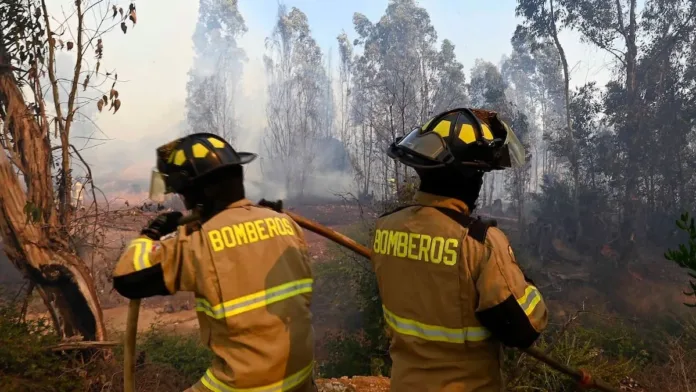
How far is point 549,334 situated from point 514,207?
71.7 feet

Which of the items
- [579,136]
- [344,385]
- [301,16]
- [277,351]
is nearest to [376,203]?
[344,385]

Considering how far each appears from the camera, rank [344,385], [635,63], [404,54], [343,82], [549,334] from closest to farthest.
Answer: [344,385], [549,334], [635,63], [404,54], [343,82]

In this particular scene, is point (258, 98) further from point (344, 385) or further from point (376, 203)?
point (344, 385)

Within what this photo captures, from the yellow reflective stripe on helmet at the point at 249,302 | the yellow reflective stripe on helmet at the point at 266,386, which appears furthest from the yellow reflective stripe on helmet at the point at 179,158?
the yellow reflective stripe on helmet at the point at 266,386

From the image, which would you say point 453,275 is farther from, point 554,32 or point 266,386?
point 554,32

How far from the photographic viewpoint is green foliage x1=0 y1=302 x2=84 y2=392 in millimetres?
3686

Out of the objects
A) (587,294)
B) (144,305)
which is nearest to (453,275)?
(144,305)

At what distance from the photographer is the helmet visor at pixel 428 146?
1.61 metres

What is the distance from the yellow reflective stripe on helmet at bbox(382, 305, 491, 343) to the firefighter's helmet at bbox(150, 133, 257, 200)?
98 cm

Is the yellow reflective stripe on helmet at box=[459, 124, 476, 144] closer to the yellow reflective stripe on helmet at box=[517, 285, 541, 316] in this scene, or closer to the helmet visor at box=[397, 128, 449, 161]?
the helmet visor at box=[397, 128, 449, 161]

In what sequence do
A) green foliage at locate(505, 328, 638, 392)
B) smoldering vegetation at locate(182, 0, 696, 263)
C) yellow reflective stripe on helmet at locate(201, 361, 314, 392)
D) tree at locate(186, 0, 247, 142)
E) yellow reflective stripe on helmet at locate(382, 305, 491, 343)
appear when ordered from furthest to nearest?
tree at locate(186, 0, 247, 142), smoldering vegetation at locate(182, 0, 696, 263), green foliage at locate(505, 328, 638, 392), yellow reflective stripe on helmet at locate(201, 361, 314, 392), yellow reflective stripe on helmet at locate(382, 305, 491, 343)

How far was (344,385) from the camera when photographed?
5098 mm

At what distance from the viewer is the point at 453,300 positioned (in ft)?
5.08

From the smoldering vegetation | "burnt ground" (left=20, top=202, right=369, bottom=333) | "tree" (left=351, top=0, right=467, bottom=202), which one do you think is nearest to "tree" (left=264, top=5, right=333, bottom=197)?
the smoldering vegetation
